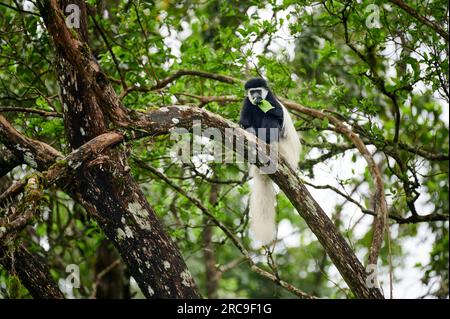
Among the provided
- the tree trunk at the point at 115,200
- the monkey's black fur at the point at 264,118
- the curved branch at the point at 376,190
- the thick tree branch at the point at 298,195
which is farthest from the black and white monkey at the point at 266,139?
the tree trunk at the point at 115,200

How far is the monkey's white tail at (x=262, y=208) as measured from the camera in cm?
444

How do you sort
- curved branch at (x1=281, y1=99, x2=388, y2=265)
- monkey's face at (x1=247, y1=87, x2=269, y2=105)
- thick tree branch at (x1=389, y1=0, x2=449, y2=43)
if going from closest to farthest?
curved branch at (x1=281, y1=99, x2=388, y2=265) → thick tree branch at (x1=389, y1=0, x2=449, y2=43) → monkey's face at (x1=247, y1=87, x2=269, y2=105)

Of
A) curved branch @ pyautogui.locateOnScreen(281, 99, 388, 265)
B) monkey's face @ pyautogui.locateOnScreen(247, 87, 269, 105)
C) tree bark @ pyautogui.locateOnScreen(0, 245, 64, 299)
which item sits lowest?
tree bark @ pyautogui.locateOnScreen(0, 245, 64, 299)

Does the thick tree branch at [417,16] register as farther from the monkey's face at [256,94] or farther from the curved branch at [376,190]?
the monkey's face at [256,94]

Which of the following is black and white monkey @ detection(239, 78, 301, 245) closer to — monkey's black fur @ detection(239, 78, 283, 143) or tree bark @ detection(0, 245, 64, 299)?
monkey's black fur @ detection(239, 78, 283, 143)

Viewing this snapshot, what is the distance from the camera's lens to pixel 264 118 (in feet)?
16.6

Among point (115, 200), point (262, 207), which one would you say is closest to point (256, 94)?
point (262, 207)

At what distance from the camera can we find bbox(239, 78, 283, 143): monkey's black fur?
4676 millimetres

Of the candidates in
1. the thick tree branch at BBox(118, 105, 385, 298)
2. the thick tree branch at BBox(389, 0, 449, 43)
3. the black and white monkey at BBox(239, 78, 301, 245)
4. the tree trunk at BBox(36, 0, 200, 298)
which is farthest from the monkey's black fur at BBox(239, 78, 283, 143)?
the tree trunk at BBox(36, 0, 200, 298)

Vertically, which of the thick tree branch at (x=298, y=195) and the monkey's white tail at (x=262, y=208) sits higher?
the monkey's white tail at (x=262, y=208)

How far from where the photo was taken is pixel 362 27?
399 centimetres

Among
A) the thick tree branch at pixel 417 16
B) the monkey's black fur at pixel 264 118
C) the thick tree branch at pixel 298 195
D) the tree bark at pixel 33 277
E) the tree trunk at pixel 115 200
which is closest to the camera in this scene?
the tree trunk at pixel 115 200

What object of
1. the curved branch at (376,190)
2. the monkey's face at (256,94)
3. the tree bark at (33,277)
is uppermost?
the monkey's face at (256,94)
